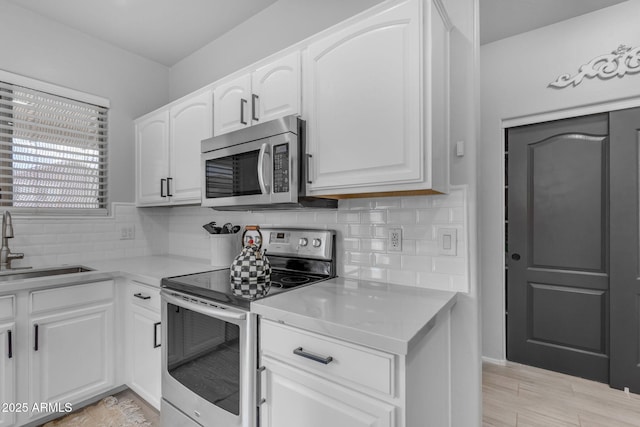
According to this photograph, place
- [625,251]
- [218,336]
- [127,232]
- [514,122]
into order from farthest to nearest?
[127,232], [514,122], [625,251], [218,336]

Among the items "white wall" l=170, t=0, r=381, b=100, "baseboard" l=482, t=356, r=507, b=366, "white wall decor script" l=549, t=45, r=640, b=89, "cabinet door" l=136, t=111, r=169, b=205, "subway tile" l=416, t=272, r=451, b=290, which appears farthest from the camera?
"baseboard" l=482, t=356, r=507, b=366

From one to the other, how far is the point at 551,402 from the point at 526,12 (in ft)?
9.01

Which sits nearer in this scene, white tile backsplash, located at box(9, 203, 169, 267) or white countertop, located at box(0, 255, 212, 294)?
white countertop, located at box(0, 255, 212, 294)

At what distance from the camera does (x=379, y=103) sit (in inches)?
52.4

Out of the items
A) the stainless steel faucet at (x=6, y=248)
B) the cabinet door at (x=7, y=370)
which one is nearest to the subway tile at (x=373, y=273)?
the cabinet door at (x=7, y=370)

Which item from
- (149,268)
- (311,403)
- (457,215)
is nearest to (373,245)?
(457,215)

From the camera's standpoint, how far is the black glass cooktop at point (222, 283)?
138cm

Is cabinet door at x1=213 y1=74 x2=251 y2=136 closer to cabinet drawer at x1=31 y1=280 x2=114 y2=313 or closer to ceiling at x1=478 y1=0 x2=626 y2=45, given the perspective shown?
cabinet drawer at x1=31 y1=280 x2=114 y2=313

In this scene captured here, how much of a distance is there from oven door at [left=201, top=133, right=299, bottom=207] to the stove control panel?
341 mm

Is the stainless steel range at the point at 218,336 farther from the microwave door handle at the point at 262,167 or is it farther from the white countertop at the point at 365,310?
the microwave door handle at the point at 262,167

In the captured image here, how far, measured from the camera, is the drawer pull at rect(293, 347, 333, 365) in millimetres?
1026

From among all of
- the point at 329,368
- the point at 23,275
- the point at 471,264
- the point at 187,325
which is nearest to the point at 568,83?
the point at 471,264

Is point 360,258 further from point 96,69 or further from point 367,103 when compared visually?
point 96,69

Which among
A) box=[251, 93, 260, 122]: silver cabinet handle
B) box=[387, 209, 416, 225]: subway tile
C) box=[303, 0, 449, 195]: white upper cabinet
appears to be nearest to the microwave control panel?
box=[303, 0, 449, 195]: white upper cabinet
